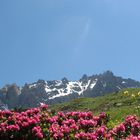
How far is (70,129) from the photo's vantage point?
16594mm

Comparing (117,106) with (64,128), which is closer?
(64,128)

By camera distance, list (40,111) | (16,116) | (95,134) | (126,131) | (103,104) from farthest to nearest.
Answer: (103,104), (40,111), (16,116), (126,131), (95,134)

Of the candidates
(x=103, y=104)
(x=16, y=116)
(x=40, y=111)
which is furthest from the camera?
(x=103, y=104)

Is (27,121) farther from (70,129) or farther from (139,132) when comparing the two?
(139,132)

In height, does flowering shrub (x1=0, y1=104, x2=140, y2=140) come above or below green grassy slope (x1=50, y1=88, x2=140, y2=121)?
→ below

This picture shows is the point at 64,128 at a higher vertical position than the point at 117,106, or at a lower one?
lower

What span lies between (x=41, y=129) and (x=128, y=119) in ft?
10.9

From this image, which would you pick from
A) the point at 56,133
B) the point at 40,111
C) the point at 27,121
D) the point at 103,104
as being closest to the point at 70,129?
the point at 56,133

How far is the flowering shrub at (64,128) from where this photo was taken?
1572 centimetres

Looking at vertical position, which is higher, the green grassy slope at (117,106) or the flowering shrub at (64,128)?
the green grassy slope at (117,106)

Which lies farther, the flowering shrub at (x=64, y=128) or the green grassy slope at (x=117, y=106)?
the green grassy slope at (x=117, y=106)

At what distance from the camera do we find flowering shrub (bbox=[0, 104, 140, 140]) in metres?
15.7

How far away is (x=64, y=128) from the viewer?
1639 centimetres

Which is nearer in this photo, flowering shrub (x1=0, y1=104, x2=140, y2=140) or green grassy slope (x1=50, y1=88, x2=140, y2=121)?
flowering shrub (x1=0, y1=104, x2=140, y2=140)
